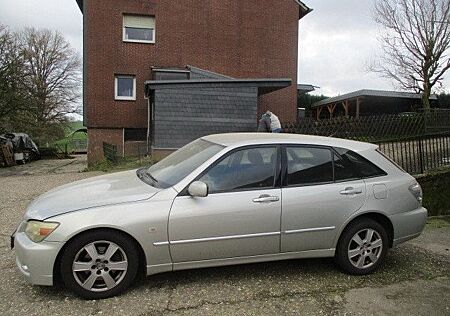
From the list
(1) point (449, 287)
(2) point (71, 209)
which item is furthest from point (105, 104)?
(1) point (449, 287)

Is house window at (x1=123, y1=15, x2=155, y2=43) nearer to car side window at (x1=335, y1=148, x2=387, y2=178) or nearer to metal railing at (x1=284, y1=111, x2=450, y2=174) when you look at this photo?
metal railing at (x1=284, y1=111, x2=450, y2=174)

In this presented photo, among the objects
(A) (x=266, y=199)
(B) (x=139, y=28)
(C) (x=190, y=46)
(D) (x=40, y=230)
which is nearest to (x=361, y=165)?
(A) (x=266, y=199)

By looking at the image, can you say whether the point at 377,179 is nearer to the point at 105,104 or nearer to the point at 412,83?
the point at 105,104

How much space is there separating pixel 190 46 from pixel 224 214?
1764 centimetres

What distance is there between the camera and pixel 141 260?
3566mm

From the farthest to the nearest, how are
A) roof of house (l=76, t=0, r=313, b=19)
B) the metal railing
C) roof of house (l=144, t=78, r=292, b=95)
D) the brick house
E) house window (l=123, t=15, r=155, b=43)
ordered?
roof of house (l=76, t=0, r=313, b=19)
house window (l=123, t=15, r=155, b=43)
the brick house
roof of house (l=144, t=78, r=292, b=95)
the metal railing

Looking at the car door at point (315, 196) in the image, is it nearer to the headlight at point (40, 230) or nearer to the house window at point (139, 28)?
the headlight at point (40, 230)

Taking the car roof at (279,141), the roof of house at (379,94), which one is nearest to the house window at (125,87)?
the roof of house at (379,94)

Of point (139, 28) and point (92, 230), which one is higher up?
point (139, 28)

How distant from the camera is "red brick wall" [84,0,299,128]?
1877 cm

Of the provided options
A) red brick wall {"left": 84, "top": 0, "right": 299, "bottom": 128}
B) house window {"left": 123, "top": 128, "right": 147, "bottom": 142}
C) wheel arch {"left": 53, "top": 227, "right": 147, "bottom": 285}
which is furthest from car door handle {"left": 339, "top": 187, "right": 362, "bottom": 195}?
house window {"left": 123, "top": 128, "right": 147, "bottom": 142}

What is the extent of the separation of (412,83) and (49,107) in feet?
113

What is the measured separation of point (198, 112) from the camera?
15.6 m

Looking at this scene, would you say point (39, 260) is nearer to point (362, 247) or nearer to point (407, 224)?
point (362, 247)
